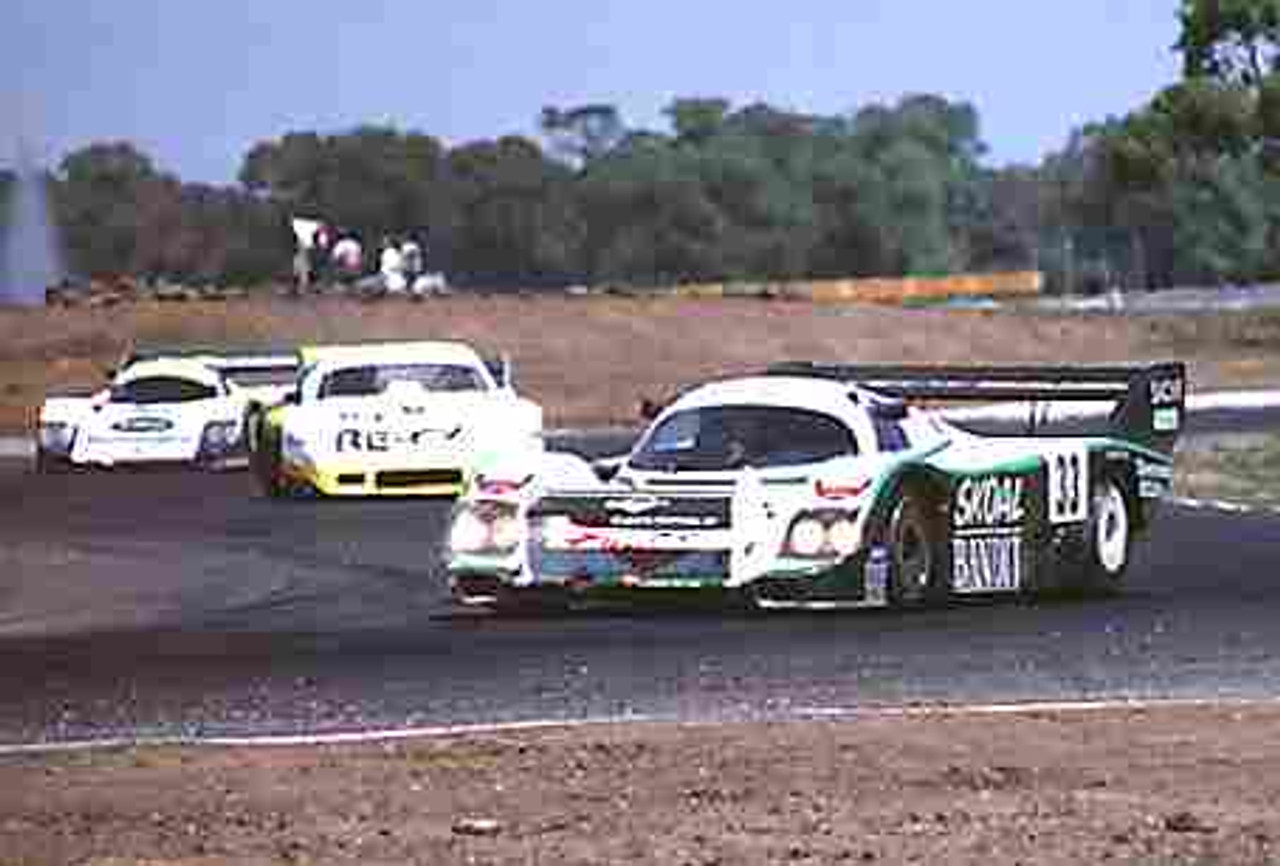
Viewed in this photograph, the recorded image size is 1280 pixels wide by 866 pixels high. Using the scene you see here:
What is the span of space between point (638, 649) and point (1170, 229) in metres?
106

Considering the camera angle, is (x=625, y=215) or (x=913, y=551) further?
(x=625, y=215)

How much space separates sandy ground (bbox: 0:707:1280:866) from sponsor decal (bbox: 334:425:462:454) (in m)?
17.1

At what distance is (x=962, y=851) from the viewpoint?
32.2 feet

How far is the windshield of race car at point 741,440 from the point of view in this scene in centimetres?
1911

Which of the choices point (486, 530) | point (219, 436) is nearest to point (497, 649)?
point (486, 530)

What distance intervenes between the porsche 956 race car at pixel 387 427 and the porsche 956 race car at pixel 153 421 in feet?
19.0

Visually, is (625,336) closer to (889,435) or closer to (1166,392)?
(1166,392)

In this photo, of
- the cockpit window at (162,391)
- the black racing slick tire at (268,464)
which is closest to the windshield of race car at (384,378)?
the black racing slick tire at (268,464)

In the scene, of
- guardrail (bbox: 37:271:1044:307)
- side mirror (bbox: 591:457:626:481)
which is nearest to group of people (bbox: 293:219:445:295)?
guardrail (bbox: 37:271:1044:307)

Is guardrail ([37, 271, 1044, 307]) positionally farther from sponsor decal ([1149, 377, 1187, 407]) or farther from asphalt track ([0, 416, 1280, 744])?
sponsor decal ([1149, 377, 1187, 407])

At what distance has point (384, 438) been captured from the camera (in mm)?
30406

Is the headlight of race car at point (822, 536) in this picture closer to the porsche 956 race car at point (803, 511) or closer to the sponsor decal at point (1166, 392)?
the porsche 956 race car at point (803, 511)

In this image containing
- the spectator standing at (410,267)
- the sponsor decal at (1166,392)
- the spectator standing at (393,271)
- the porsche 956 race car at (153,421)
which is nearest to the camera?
the sponsor decal at (1166,392)

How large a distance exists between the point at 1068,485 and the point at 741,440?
188cm
